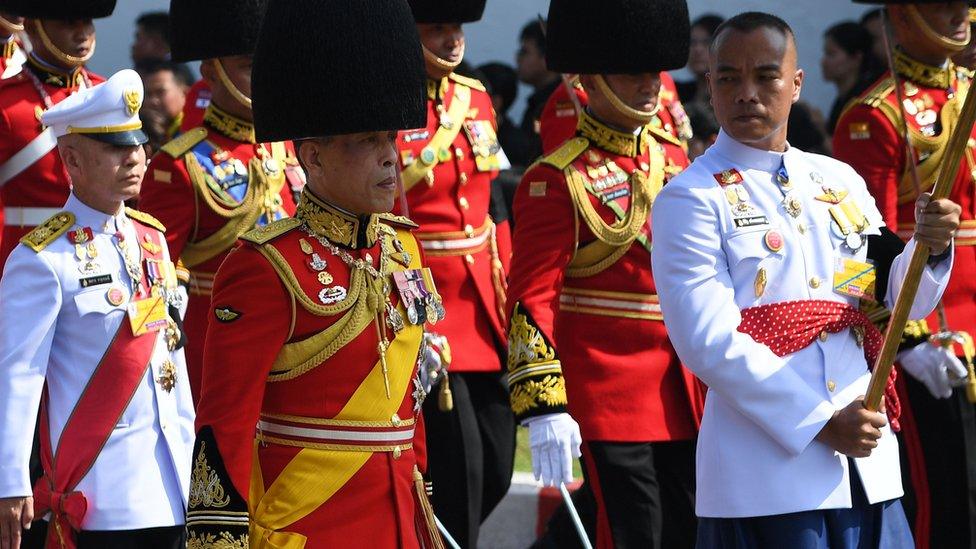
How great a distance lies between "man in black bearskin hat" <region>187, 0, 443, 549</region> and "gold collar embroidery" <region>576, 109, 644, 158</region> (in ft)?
6.09

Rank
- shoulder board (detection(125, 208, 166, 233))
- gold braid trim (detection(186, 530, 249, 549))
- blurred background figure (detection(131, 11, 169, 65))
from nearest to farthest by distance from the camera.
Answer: gold braid trim (detection(186, 530, 249, 549))
shoulder board (detection(125, 208, 166, 233))
blurred background figure (detection(131, 11, 169, 65))

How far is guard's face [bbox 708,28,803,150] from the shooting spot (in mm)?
5141

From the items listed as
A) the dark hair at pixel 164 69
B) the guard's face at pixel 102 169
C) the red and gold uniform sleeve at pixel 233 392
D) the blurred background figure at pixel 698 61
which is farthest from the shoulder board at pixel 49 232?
the blurred background figure at pixel 698 61

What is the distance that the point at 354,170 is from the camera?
4.62m

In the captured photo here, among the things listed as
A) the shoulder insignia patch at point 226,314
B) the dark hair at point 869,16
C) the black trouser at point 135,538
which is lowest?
the black trouser at point 135,538

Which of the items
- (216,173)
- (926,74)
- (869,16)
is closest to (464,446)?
(216,173)

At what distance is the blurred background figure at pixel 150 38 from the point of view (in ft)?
39.5

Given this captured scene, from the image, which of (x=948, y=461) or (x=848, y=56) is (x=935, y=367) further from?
(x=848, y=56)

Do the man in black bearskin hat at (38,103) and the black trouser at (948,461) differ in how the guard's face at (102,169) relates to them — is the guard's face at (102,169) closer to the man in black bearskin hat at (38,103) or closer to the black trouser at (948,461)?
the man in black bearskin hat at (38,103)

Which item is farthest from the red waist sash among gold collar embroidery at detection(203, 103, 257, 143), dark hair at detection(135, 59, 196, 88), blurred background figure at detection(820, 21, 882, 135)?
blurred background figure at detection(820, 21, 882, 135)

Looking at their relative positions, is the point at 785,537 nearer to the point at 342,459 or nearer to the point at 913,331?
the point at 342,459

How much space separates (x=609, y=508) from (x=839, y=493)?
1.57 meters

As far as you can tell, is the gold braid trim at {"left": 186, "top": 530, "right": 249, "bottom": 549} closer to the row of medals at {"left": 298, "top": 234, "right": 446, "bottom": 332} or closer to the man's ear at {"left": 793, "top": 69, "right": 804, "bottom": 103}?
the row of medals at {"left": 298, "top": 234, "right": 446, "bottom": 332}

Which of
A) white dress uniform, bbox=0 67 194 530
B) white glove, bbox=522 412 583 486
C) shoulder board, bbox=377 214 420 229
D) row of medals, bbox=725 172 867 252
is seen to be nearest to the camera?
shoulder board, bbox=377 214 420 229
